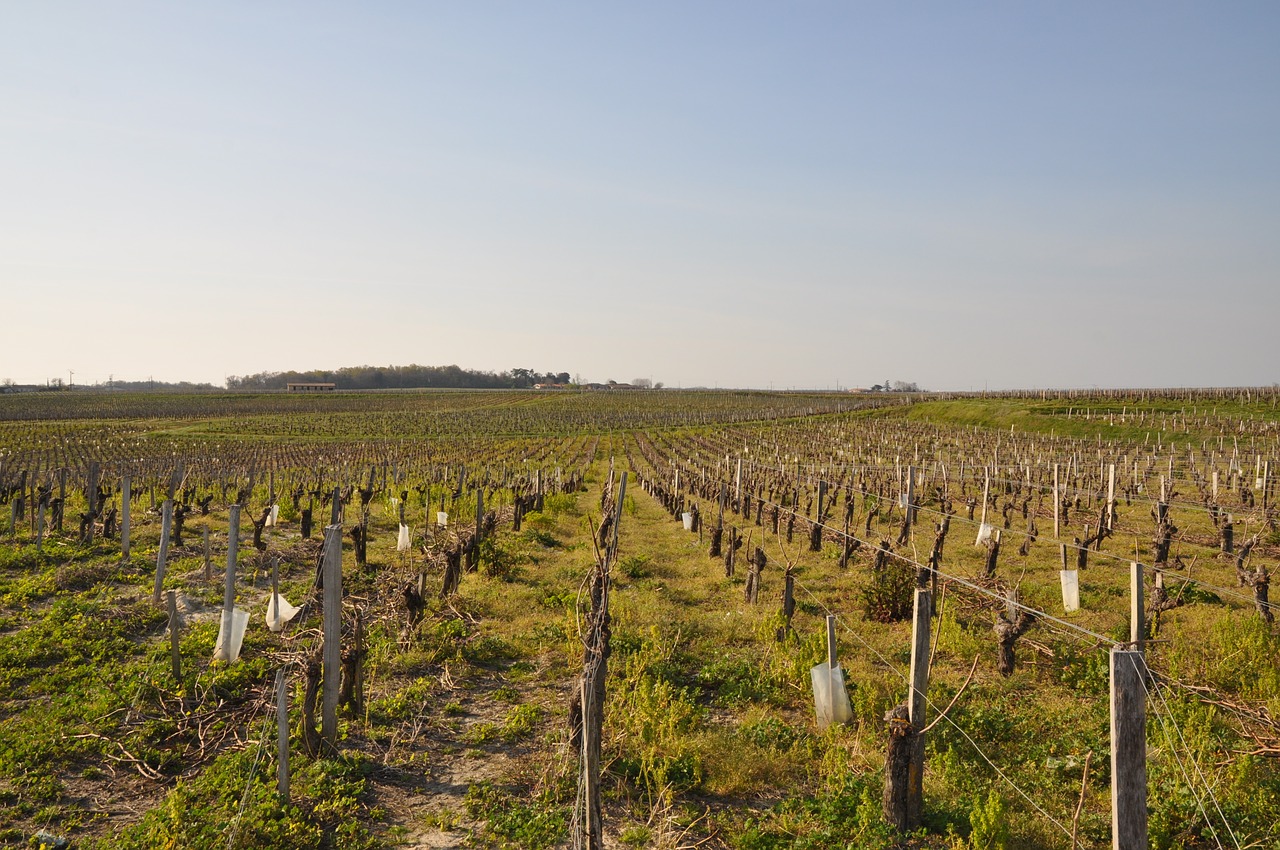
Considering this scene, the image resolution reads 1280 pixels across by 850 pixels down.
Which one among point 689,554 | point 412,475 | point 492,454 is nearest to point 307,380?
point 492,454

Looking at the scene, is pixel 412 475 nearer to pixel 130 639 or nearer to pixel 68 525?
pixel 68 525

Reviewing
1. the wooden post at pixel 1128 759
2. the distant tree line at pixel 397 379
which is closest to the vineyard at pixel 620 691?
the wooden post at pixel 1128 759

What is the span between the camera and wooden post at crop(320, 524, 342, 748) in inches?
261

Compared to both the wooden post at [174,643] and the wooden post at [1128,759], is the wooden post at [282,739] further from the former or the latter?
the wooden post at [1128,759]

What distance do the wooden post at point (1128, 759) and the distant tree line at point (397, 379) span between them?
177m

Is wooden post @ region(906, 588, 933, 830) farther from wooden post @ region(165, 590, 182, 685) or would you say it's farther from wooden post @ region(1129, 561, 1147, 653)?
wooden post @ region(165, 590, 182, 685)

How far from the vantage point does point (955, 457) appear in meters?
39.7

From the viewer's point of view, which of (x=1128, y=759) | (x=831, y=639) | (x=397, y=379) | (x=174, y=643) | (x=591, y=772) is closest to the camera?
(x=1128, y=759)

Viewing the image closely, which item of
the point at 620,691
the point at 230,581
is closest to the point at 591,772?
the point at 620,691

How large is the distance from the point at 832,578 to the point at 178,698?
1091 centimetres

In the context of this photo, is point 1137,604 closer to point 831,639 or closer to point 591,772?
point 831,639

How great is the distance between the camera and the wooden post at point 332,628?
21.7ft

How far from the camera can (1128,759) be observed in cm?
369

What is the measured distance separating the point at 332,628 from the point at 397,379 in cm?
18219
